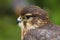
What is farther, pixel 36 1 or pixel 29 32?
pixel 36 1

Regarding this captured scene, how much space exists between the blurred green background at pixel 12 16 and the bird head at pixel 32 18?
2.06 metres

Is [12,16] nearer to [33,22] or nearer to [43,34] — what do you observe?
[33,22]

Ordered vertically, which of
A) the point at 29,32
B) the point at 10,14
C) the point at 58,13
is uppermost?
the point at 29,32

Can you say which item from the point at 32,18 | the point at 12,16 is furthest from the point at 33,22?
the point at 12,16

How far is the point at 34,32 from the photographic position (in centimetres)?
590

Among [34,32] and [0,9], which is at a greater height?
[34,32]

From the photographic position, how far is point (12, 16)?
10.0 meters

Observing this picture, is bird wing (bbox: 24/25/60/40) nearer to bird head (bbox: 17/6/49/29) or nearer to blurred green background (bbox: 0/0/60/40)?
bird head (bbox: 17/6/49/29)

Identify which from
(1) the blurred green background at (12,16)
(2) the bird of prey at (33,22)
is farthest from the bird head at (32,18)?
(1) the blurred green background at (12,16)

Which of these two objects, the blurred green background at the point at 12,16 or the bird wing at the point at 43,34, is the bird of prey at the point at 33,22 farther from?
the blurred green background at the point at 12,16

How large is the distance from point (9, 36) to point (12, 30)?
13 centimetres

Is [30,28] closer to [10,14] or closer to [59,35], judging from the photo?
[59,35]

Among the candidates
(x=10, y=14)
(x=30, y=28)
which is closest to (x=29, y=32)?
(x=30, y=28)

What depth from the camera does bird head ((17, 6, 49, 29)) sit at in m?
5.96
